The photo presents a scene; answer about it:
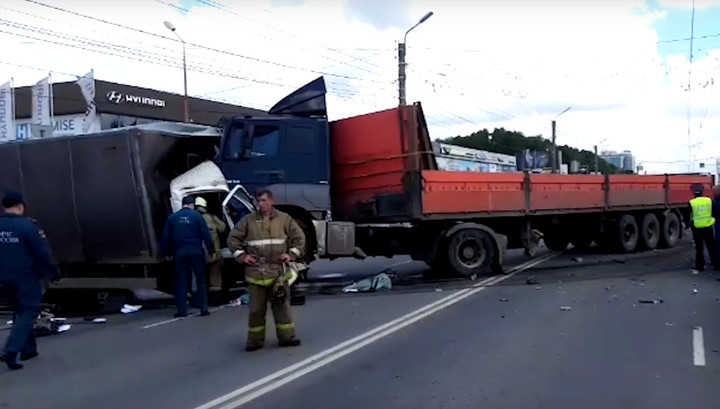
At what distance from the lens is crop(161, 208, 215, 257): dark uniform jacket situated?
1077 cm

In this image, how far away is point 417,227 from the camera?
1416cm

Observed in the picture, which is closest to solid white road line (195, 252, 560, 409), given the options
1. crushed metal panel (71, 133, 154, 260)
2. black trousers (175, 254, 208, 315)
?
black trousers (175, 254, 208, 315)

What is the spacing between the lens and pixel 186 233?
10.8m

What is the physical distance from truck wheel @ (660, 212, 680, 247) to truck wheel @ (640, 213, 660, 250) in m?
0.24

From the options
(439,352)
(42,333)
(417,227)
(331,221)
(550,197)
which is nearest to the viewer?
(439,352)

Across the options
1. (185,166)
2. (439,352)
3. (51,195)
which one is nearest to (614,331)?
(439,352)

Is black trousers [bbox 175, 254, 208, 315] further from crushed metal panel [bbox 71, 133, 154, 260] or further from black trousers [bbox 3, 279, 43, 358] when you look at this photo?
black trousers [bbox 3, 279, 43, 358]

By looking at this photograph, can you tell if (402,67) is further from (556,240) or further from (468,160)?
(468,160)

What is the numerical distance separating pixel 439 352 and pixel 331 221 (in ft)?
18.5

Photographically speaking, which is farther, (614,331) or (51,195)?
(51,195)

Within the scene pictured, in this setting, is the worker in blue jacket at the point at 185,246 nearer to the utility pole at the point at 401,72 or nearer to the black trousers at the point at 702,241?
the black trousers at the point at 702,241

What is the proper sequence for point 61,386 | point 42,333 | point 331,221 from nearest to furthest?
point 61,386
point 42,333
point 331,221

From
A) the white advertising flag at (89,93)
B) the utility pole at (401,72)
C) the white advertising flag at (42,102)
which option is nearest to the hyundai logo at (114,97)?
the white advertising flag at (42,102)

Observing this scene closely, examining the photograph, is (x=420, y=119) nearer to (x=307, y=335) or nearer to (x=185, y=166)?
(x=185, y=166)
